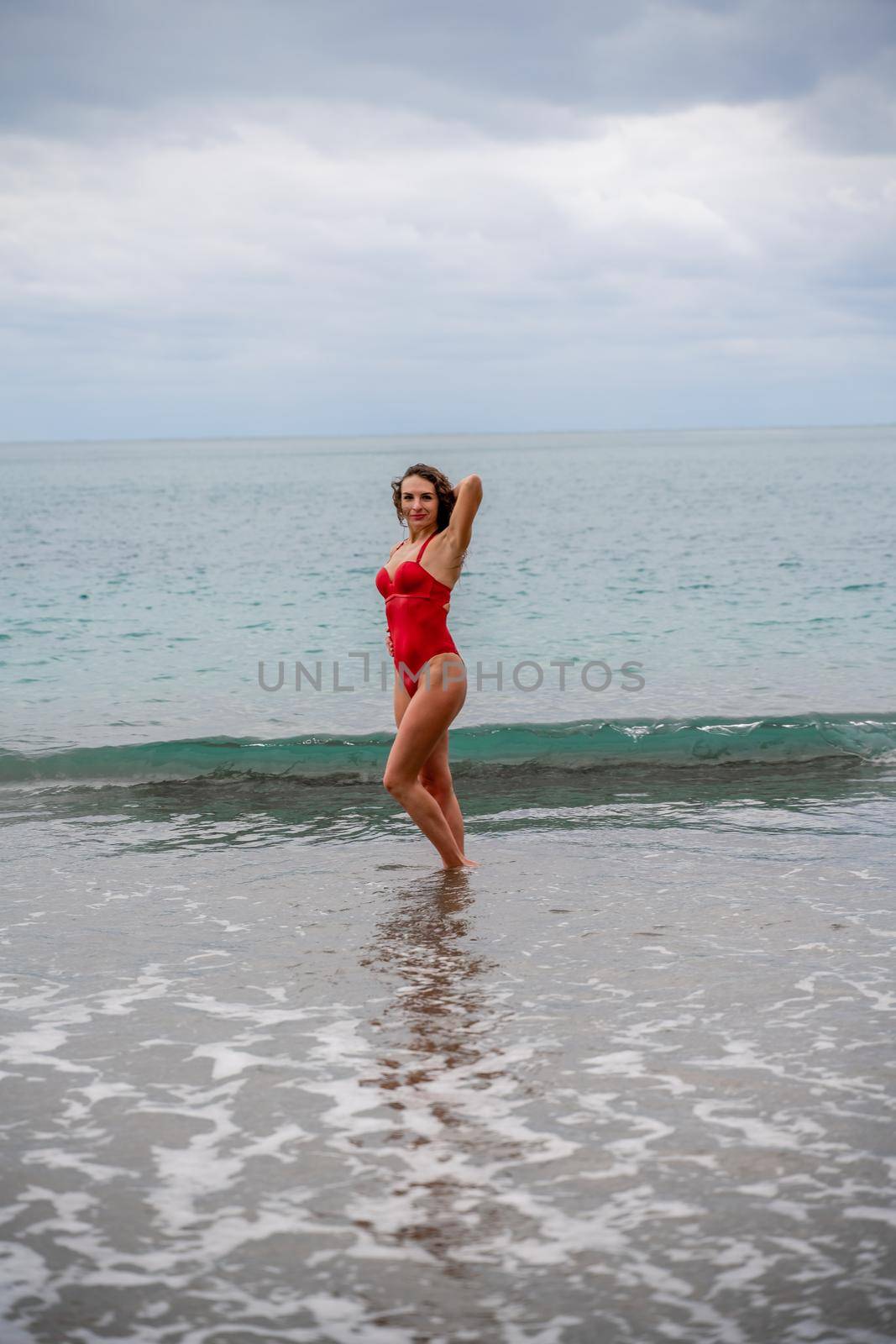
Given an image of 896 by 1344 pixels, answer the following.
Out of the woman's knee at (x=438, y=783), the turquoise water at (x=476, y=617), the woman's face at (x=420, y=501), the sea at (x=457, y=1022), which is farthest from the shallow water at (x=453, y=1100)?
the turquoise water at (x=476, y=617)

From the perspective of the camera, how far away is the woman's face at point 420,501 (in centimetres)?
660

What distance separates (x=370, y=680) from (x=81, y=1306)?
502 inches

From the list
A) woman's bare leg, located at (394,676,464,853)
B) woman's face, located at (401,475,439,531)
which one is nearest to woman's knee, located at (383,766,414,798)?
woman's bare leg, located at (394,676,464,853)

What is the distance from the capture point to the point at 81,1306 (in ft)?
10.3

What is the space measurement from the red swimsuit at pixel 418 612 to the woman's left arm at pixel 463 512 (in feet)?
0.56

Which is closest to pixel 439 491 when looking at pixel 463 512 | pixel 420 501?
pixel 420 501

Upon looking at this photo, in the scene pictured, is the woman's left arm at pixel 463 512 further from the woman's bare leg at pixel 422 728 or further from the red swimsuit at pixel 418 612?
the woman's bare leg at pixel 422 728

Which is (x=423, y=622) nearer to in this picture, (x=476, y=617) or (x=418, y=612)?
(x=418, y=612)

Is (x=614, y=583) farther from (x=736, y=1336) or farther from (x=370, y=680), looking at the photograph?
(x=736, y=1336)

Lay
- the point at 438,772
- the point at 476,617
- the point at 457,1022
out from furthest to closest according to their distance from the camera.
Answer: the point at 476,617
the point at 438,772
the point at 457,1022

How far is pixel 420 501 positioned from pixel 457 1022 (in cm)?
292

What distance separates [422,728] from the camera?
21.8ft

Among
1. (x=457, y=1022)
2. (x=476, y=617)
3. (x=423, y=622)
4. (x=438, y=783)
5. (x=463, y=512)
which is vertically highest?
(x=463, y=512)

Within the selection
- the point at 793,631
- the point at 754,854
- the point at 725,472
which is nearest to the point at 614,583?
the point at 793,631
